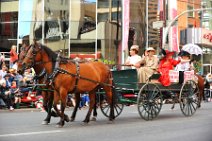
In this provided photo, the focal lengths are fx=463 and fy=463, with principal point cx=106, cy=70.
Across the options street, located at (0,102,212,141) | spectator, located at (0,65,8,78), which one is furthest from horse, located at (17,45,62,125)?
spectator, located at (0,65,8,78)

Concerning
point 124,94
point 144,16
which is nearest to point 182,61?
point 124,94

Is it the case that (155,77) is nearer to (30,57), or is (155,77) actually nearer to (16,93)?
(30,57)

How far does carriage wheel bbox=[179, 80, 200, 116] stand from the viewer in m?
13.9

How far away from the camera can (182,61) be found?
620 inches

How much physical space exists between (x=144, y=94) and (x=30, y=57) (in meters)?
3.42

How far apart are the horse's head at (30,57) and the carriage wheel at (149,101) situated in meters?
2.96

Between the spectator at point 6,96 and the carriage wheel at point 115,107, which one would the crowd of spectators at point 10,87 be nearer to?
the spectator at point 6,96

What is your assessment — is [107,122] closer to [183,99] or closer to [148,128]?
[148,128]

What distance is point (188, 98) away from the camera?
14070 millimetres

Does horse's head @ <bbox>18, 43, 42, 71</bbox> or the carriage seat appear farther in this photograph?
the carriage seat

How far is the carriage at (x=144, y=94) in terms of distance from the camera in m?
12.5

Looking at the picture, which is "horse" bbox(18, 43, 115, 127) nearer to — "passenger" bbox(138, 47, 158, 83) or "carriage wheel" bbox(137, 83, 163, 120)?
"carriage wheel" bbox(137, 83, 163, 120)

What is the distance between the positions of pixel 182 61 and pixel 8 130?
7.40 m

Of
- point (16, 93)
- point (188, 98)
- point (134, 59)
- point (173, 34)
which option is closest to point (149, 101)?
point (134, 59)
